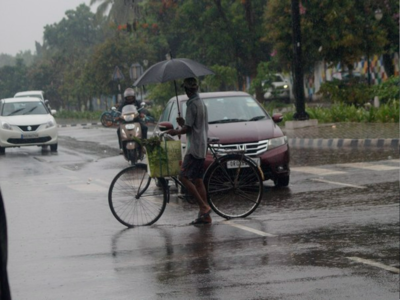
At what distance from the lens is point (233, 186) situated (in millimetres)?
11102

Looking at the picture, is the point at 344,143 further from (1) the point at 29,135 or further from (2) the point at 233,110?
(1) the point at 29,135

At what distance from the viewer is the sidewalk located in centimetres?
2128

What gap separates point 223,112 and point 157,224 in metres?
3.75

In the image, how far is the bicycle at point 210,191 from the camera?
1079cm

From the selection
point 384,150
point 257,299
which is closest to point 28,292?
point 257,299

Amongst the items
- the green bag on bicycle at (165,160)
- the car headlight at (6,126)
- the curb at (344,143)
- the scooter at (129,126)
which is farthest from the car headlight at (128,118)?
the green bag on bicycle at (165,160)

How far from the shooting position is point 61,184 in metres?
16.4

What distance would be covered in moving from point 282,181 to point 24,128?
13.1 meters

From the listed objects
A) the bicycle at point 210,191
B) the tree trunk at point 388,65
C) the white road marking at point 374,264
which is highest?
the tree trunk at point 388,65

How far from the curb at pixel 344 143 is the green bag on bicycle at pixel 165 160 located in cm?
1033

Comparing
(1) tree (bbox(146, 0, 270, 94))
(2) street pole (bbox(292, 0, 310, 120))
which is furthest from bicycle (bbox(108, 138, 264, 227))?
(1) tree (bbox(146, 0, 270, 94))

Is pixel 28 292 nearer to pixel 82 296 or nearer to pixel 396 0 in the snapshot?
pixel 82 296

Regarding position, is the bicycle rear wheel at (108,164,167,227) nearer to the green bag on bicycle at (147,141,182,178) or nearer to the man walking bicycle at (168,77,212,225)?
the green bag on bicycle at (147,141,182,178)

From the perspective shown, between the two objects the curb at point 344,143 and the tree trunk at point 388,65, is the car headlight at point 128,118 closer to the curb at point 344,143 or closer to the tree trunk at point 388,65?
the curb at point 344,143
